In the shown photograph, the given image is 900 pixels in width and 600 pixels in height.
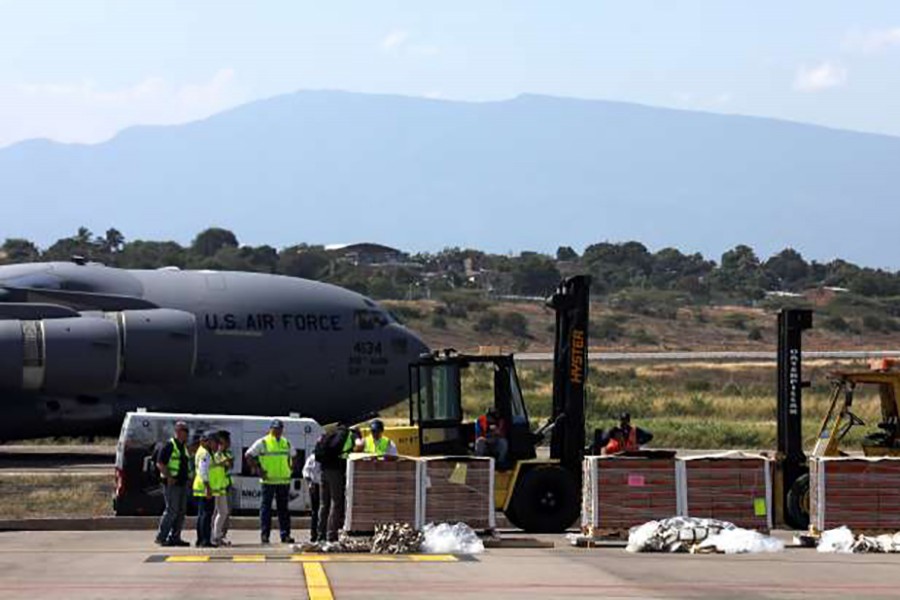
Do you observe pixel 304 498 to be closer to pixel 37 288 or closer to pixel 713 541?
pixel 713 541

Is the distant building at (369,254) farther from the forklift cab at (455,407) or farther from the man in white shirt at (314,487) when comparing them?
the man in white shirt at (314,487)

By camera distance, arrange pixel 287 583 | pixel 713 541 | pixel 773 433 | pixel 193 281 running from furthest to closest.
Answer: pixel 773 433, pixel 193 281, pixel 713 541, pixel 287 583

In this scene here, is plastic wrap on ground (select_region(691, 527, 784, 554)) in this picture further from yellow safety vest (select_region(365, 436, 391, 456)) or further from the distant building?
the distant building

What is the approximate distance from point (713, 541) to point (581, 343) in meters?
4.13

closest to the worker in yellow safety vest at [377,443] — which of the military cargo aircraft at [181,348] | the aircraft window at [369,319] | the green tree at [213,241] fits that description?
the military cargo aircraft at [181,348]

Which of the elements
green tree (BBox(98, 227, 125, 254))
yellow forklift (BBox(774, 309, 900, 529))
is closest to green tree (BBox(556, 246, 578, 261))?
green tree (BBox(98, 227, 125, 254))

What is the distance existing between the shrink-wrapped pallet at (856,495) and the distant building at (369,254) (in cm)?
14179

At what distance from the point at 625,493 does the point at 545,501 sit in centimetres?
203

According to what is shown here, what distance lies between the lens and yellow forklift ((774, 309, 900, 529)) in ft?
90.1

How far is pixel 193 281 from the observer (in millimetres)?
43469

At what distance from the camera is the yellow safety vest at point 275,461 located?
26.0 m

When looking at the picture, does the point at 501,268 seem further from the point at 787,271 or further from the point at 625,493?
the point at 625,493

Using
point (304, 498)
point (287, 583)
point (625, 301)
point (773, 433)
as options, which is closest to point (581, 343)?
point (304, 498)

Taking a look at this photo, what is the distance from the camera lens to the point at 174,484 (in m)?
25.6
